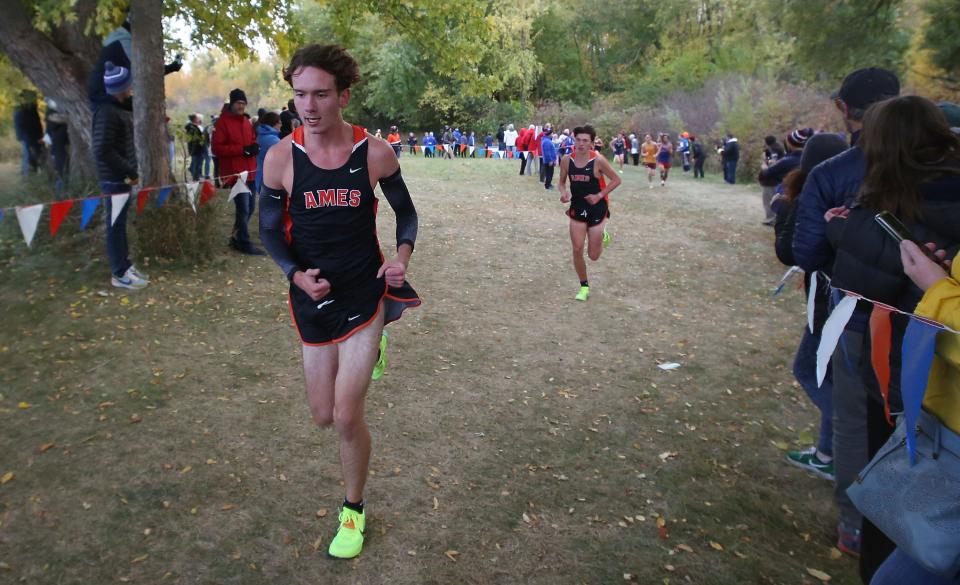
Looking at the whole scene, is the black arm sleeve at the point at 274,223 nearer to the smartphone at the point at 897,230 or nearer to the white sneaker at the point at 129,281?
the smartphone at the point at 897,230

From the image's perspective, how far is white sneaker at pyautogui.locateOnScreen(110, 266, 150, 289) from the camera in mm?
7273

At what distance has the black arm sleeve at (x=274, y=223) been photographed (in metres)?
3.29

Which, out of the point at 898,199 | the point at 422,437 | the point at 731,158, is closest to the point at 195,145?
the point at 422,437

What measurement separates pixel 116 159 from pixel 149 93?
51.8 inches

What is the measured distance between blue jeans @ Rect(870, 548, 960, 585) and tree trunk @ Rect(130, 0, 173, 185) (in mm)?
8453

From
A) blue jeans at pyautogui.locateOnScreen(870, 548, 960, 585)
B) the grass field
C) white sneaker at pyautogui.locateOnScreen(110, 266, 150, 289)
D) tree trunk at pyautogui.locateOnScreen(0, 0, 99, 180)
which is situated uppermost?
tree trunk at pyautogui.locateOnScreen(0, 0, 99, 180)

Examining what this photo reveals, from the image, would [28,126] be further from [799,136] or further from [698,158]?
[698,158]

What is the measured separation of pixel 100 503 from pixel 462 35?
9.58 m

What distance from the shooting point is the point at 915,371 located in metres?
1.99

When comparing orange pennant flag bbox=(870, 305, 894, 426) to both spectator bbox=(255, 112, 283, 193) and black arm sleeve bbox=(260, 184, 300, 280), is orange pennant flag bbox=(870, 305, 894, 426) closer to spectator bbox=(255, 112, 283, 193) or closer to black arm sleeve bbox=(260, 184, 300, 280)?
black arm sleeve bbox=(260, 184, 300, 280)

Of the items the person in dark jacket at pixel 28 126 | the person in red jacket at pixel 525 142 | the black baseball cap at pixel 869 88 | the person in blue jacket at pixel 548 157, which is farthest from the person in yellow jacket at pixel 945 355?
the person in red jacket at pixel 525 142

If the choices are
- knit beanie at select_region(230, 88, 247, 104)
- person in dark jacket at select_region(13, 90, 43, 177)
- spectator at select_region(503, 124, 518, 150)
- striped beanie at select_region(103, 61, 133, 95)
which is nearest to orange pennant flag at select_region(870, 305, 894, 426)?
striped beanie at select_region(103, 61, 133, 95)

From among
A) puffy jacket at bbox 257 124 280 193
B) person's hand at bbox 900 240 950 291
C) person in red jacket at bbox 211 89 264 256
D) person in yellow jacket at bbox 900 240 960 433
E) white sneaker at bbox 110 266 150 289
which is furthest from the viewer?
puffy jacket at bbox 257 124 280 193

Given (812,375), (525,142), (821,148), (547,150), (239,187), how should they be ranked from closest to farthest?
(821,148), (812,375), (239,187), (547,150), (525,142)
